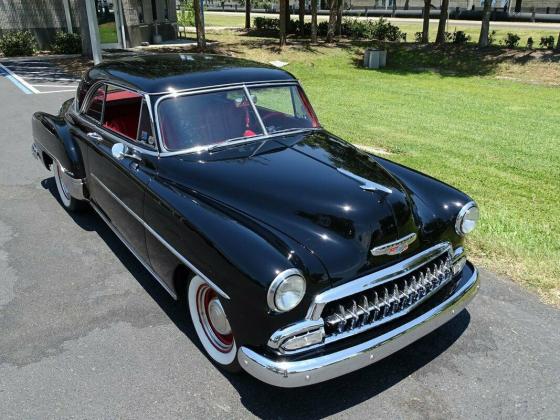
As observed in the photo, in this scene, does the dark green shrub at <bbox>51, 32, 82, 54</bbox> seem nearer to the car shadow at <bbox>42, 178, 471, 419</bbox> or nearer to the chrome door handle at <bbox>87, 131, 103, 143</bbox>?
the chrome door handle at <bbox>87, 131, 103, 143</bbox>

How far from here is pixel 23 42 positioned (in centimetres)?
1997

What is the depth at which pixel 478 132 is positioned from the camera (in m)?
9.62

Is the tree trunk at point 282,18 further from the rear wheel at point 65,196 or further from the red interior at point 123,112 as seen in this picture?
the red interior at point 123,112

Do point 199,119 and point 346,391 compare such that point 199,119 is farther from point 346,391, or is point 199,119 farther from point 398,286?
point 346,391

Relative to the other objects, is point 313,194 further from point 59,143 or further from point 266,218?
point 59,143

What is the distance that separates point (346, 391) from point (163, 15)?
2556cm

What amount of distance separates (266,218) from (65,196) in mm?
3329

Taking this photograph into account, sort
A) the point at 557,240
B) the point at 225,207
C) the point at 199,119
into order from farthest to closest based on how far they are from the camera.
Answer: the point at 557,240 → the point at 199,119 → the point at 225,207

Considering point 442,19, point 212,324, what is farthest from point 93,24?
point 442,19

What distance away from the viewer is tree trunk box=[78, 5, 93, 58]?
18.1m

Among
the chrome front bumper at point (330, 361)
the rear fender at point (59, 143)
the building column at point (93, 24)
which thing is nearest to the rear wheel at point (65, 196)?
the rear fender at point (59, 143)

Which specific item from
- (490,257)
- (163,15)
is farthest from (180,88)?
(163,15)

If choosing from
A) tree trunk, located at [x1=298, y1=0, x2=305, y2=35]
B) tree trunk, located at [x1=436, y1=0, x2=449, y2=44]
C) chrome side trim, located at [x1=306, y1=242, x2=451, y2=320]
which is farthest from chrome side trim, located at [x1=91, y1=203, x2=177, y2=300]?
tree trunk, located at [x1=298, y1=0, x2=305, y2=35]

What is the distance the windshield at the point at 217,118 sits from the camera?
3.72 m
